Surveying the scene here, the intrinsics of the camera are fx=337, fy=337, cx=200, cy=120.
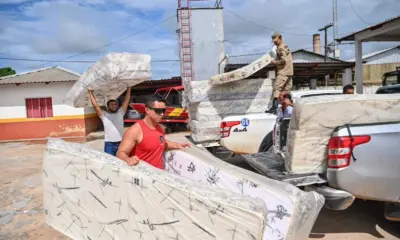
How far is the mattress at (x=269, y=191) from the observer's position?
8.64 ft

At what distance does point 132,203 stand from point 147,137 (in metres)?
0.76

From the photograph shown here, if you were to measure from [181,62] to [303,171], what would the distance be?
15483mm

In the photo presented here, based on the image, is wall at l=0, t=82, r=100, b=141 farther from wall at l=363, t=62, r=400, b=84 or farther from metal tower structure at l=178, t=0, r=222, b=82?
wall at l=363, t=62, r=400, b=84

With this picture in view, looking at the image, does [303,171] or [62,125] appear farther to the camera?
[62,125]

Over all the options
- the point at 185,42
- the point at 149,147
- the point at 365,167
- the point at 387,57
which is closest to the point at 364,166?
the point at 365,167

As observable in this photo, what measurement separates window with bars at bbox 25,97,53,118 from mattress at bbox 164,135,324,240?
15497 millimetres

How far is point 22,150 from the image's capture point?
514 inches

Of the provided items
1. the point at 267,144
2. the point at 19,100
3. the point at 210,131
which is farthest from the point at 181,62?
the point at 267,144

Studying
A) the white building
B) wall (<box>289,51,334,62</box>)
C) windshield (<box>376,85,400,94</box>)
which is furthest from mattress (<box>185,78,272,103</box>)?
wall (<box>289,51,334,62</box>)

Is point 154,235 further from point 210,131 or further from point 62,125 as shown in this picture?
point 62,125

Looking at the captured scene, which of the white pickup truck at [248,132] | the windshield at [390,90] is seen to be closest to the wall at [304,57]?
the windshield at [390,90]

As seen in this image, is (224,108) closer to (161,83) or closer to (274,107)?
(274,107)

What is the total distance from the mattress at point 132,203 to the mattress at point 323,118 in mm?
1425

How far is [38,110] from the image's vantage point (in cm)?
1725
